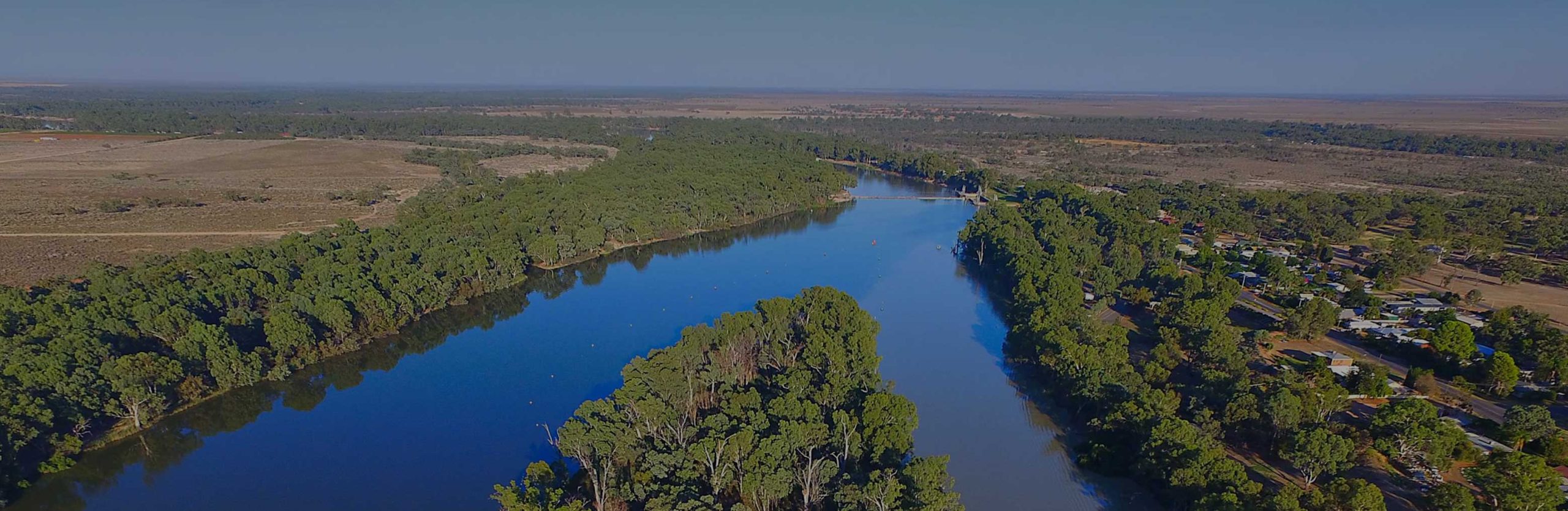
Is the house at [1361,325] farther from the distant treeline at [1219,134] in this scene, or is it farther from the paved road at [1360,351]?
the distant treeline at [1219,134]

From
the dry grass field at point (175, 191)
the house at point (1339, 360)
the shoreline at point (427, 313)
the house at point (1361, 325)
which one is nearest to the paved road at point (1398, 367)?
the house at point (1361, 325)

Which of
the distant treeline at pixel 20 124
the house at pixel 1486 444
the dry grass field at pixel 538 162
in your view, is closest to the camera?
the house at pixel 1486 444

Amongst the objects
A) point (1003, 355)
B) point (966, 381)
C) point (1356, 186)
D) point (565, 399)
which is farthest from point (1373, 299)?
point (1356, 186)

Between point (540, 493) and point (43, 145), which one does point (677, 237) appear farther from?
point (43, 145)

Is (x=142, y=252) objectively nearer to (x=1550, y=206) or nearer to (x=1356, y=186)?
(x=1550, y=206)

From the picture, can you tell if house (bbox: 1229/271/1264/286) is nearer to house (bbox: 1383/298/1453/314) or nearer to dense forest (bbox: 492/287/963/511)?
house (bbox: 1383/298/1453/314)

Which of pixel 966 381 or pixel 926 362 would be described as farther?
pixel 926 362
